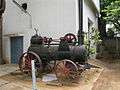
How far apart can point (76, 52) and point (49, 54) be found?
1.25m

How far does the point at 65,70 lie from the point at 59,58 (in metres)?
0.94

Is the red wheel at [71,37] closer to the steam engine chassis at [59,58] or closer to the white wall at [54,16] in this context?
the steam engine chassis at [59,58]

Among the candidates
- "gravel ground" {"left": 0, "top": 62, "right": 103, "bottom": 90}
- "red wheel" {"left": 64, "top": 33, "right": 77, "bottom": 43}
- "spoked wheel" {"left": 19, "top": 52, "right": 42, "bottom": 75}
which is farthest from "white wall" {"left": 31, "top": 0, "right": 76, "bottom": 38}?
"spoked wheel" {"left": 19, "top": 52, "right": 42, "bottom": 75}

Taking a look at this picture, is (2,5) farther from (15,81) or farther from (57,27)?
(57,27)

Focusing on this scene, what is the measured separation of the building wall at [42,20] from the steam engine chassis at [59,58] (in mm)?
2127

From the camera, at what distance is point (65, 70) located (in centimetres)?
1187

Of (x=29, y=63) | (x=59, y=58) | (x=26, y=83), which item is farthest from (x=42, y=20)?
(x=26, y=83)

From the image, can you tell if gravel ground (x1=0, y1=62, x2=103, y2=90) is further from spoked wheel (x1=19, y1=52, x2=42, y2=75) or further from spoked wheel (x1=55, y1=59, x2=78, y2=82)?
spoked wheel (x1=55, y1=59, x2=78, y2=82)

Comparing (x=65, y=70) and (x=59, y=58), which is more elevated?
(x=59, y=58)

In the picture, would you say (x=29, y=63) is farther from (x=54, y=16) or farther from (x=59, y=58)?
(x=54, y=16)

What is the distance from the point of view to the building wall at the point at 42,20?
1543 cm

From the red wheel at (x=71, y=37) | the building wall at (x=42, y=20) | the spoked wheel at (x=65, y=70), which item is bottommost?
the spoked wheel at (x=65, y=70)

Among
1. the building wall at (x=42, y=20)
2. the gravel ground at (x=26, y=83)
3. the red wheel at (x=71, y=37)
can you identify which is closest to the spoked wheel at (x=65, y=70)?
the gravel ground at (x=26, y=83)

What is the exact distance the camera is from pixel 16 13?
55.9ft
